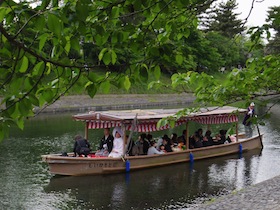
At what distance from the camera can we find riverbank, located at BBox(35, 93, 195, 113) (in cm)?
4388

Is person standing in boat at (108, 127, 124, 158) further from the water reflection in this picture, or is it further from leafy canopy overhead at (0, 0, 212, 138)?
leafy canopy overhead at (0, 0, 212, 138)

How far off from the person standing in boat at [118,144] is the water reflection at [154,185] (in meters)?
0.88

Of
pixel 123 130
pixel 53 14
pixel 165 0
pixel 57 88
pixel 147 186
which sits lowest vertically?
pixel 147 186

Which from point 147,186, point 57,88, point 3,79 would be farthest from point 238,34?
point 147,186

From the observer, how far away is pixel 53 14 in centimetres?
253

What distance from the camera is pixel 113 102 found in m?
48.3

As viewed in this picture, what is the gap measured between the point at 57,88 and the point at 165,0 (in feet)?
4.46

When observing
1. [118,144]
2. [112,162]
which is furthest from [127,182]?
[118,144]

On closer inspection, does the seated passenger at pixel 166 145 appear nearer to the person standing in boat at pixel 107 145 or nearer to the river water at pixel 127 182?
the river water at pixel 127 182

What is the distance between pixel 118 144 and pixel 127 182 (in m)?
1.93

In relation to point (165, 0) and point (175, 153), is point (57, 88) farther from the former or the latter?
point (175, 153)

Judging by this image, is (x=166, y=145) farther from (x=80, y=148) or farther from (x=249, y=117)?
(x=249, y=117)

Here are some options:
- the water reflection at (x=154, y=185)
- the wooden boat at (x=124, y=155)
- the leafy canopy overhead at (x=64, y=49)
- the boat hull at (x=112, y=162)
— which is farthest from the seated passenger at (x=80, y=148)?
the leafy canopy overhead at (x=64, y=49)

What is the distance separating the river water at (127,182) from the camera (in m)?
12.9
